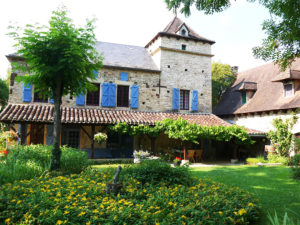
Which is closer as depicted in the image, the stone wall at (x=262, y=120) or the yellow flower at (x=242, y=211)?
the yellow flower at (x=242, y=211)

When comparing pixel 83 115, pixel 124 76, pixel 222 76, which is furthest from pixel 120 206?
pixel 222 76

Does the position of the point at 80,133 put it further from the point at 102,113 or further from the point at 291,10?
the point at 291,10

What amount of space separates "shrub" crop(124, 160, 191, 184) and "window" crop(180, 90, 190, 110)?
1022 centimetres

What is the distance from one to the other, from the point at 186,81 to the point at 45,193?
13.1 m

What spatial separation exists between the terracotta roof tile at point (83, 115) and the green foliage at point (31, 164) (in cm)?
338

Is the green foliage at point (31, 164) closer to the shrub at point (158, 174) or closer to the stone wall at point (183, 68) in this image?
the shrub at point (158, 174)

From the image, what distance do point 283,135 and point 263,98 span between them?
130 inches

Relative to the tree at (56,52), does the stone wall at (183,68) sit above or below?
above

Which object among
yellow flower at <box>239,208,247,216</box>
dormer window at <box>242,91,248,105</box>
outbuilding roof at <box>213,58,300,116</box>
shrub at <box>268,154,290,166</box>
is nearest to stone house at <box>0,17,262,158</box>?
outbuilding roof at <box>213,58,300,116</box>

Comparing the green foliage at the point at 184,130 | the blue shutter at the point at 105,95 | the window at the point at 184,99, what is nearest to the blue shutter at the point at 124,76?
the blue shutter at the point at 105,95

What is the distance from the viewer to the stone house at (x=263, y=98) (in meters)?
13.2

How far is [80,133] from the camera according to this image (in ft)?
47.1

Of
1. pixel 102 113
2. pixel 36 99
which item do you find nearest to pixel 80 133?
pixel 102 113

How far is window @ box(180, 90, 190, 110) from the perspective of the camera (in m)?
15.9
